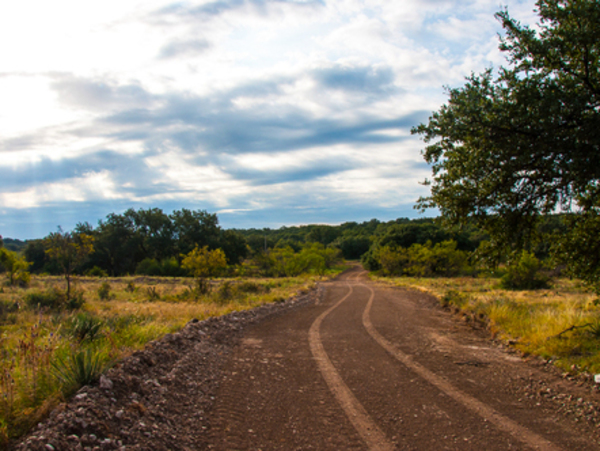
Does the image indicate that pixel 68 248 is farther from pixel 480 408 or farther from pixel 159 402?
pixel 480 408

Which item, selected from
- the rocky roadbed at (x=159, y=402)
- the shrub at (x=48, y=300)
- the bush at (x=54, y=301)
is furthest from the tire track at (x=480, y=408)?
the shrub at (x=48, y=300)

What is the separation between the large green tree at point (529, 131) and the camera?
5.74 metres

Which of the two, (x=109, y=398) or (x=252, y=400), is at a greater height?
(x=109, y=398)

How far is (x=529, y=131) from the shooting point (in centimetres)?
614

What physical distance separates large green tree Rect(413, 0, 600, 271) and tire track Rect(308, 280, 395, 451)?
423 centimetres

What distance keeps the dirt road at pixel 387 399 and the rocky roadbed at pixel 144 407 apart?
0.33 m

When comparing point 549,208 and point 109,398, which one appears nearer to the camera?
point 109,398

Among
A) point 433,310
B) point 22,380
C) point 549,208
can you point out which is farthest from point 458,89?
point 433,310

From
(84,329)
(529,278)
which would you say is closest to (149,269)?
(529,278)

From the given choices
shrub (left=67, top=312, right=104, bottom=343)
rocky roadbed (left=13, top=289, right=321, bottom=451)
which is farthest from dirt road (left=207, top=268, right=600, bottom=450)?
shrub (left=67, top=312, right=104, bottom=343)

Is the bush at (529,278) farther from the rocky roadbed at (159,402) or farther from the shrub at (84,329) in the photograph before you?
the shrub at (84,329)

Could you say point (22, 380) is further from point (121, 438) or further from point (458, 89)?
point (458, 89)

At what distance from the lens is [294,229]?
621 ft

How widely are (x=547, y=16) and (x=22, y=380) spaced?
9.61 m
